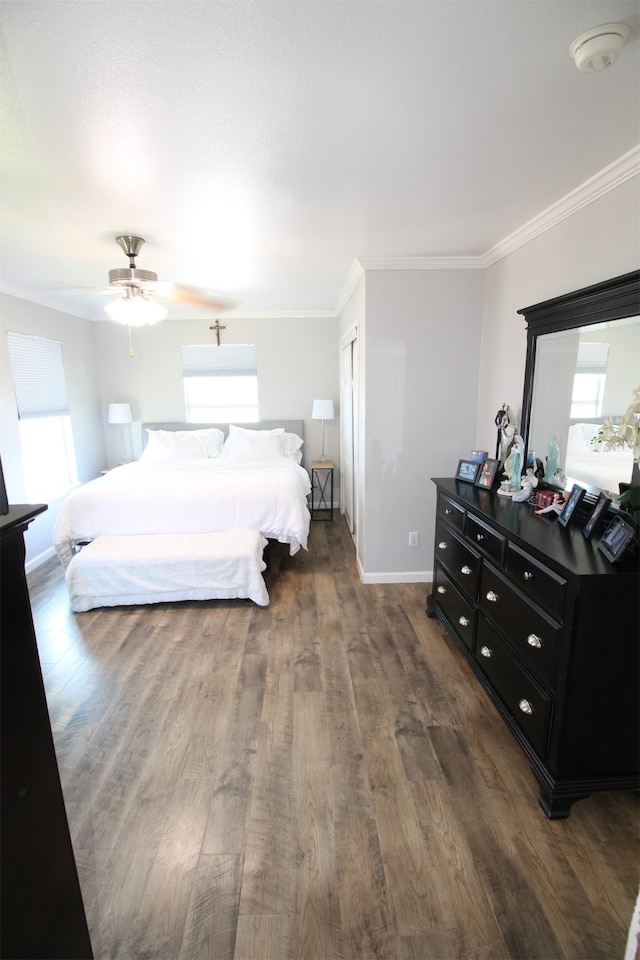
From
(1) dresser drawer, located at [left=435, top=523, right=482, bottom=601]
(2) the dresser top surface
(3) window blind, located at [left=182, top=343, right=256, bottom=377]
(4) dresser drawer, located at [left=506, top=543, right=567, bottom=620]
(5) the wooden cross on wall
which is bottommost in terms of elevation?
(1) dresser drawer, located at [left=435, top=523, right=482, bottom=601]

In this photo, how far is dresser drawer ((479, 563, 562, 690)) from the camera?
4.98 ft

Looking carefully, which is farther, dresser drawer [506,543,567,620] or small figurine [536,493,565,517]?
small figurine [536,493,565,517]

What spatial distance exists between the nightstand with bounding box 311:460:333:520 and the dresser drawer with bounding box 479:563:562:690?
129 inches

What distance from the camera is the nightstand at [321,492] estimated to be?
17.3 ft

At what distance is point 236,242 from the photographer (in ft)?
8.66

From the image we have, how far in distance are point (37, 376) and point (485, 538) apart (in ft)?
14.3

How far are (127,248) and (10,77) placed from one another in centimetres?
140

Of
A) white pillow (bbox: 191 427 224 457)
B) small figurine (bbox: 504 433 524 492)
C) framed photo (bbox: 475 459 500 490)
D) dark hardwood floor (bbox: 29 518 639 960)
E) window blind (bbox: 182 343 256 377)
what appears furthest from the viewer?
window blind (bbox: 182 343 256 377)

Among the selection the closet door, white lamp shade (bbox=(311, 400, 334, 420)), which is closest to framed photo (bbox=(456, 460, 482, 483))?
the closet door

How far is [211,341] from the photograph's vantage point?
5191mm

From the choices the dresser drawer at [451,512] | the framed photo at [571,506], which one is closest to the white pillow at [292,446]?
the dresser drawer at [451,512]

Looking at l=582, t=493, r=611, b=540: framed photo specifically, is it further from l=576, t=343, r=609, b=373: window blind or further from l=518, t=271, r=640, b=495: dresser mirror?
l=576, t=343, r=609, b=373: window blind

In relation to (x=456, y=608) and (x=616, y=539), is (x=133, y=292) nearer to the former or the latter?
(x=456, y=608)

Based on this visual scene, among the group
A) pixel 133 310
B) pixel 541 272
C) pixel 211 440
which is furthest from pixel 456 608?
pixel 211 440
